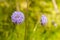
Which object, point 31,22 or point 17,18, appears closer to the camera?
point 17,18

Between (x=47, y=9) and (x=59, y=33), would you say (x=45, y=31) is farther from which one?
(x=47, y=9)

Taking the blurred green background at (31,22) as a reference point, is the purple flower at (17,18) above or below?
above

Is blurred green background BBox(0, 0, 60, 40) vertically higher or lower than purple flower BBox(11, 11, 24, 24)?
lower

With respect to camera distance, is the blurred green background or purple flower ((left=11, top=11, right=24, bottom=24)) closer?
purple flower ((left=11, top=11, right=24, bottom=24))

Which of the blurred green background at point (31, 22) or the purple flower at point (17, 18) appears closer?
the purple flower at point (17, 18)

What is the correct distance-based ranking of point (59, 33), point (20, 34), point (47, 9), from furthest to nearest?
1. point (47, 9)
2. point (59, 33)
3. point (20, 34)

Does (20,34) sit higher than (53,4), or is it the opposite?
(53,4)

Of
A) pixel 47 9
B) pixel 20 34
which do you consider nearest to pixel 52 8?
pixel 47 9

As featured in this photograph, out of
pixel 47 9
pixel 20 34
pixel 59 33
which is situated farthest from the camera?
pixel 47 9
